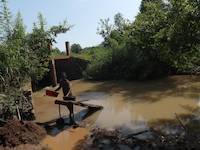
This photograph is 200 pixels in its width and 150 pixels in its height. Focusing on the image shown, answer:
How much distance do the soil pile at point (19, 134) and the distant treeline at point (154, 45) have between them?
5.21 metres

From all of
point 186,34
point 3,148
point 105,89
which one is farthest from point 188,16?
point 105,89

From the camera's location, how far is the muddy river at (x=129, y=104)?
12859 millimetres

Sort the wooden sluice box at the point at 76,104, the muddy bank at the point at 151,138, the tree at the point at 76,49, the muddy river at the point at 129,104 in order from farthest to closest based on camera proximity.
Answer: the tree at the point at 76,49 → the wooden sluice box at the point at 76,104 → the muddy river at the point at 129,104 → the muddy bank at the point at 151,138

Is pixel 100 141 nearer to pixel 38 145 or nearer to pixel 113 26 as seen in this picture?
pixel 38 145

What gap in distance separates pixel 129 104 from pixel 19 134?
23.1 feet

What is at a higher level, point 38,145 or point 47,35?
point 47,35

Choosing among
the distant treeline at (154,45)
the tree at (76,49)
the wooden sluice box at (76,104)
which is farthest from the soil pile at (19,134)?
the tree at (76,49)

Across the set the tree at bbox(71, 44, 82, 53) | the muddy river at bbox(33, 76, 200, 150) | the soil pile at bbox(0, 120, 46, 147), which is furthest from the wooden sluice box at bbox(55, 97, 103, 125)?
the tree at bbox(71, 44, 82, 53)

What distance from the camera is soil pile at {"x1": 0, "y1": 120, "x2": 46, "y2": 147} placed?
11211 mm

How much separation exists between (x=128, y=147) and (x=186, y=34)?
12.5 feet

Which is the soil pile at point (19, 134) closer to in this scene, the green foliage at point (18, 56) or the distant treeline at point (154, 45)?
the green foliage at point (18, 56)

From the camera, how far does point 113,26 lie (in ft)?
167

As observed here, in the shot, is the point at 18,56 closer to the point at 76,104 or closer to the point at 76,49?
the point at 76,104

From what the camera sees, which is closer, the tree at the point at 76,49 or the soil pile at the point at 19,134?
the soil pile at the point at 19,134
